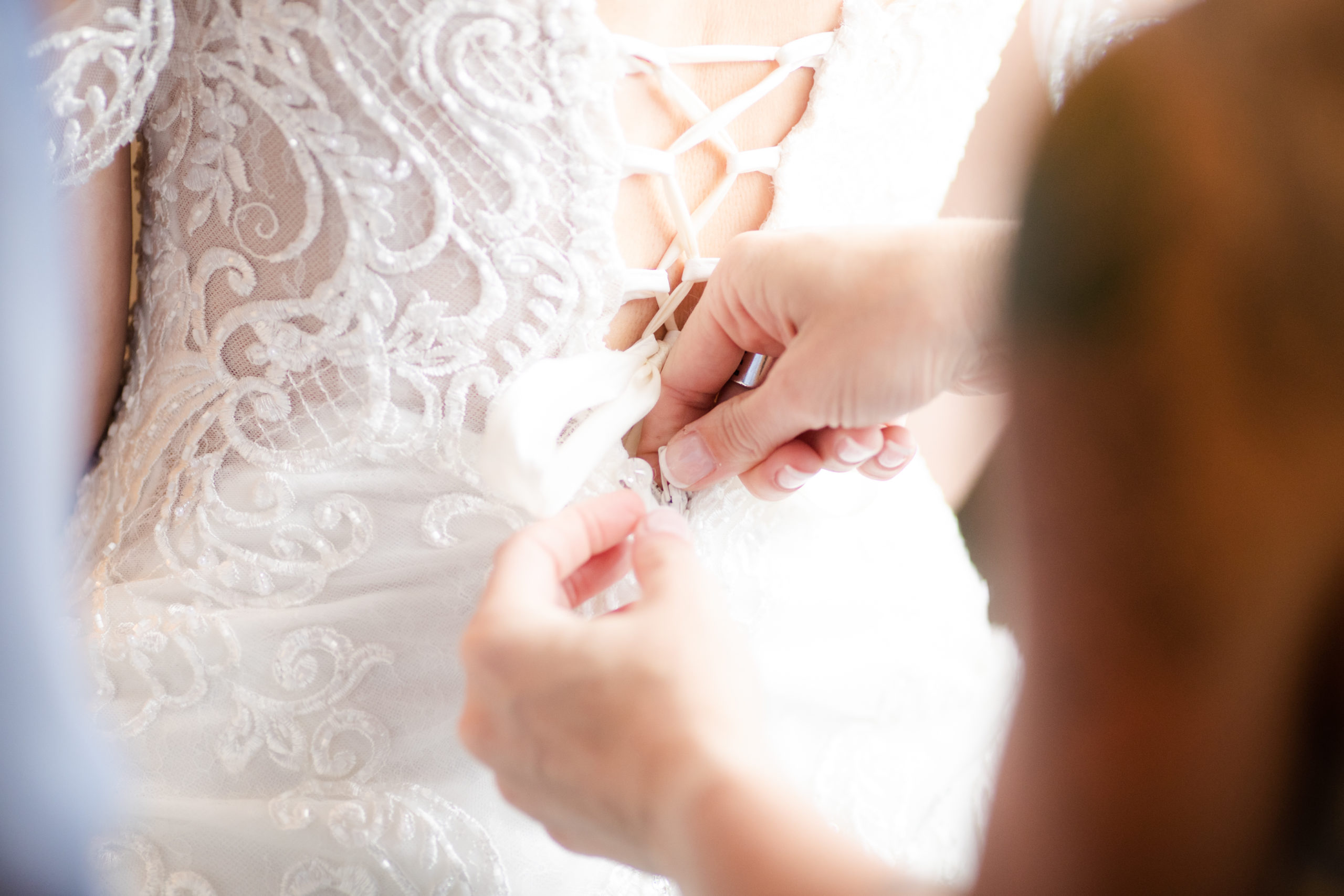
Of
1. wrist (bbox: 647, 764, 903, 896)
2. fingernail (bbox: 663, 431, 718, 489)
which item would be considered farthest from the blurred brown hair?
fingernail (bbox: 663, 431, 718, 489)

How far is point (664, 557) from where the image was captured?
1.59ft

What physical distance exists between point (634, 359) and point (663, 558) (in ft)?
0.68

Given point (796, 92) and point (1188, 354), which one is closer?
point (1188, 354)

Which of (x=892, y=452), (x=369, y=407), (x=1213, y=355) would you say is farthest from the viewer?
(x=892, y=452)

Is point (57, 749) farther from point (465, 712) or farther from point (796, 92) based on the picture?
point (796, 92)

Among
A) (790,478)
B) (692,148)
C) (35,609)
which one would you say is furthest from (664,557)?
(35,609)

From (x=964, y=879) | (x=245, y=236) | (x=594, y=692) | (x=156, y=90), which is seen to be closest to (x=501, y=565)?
(x=594, y=692)

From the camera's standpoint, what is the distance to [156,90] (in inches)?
23.1

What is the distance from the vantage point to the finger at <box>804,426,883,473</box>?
0.66m

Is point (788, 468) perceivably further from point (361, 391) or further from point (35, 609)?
point (35, 609)

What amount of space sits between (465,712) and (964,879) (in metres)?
0.50

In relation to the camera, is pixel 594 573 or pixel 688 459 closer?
pixel 594 573

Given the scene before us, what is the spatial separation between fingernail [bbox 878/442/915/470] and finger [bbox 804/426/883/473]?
0.02 m

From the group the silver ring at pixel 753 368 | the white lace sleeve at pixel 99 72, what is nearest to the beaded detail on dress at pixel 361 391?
the white lace sleeve at pixel 99 72
